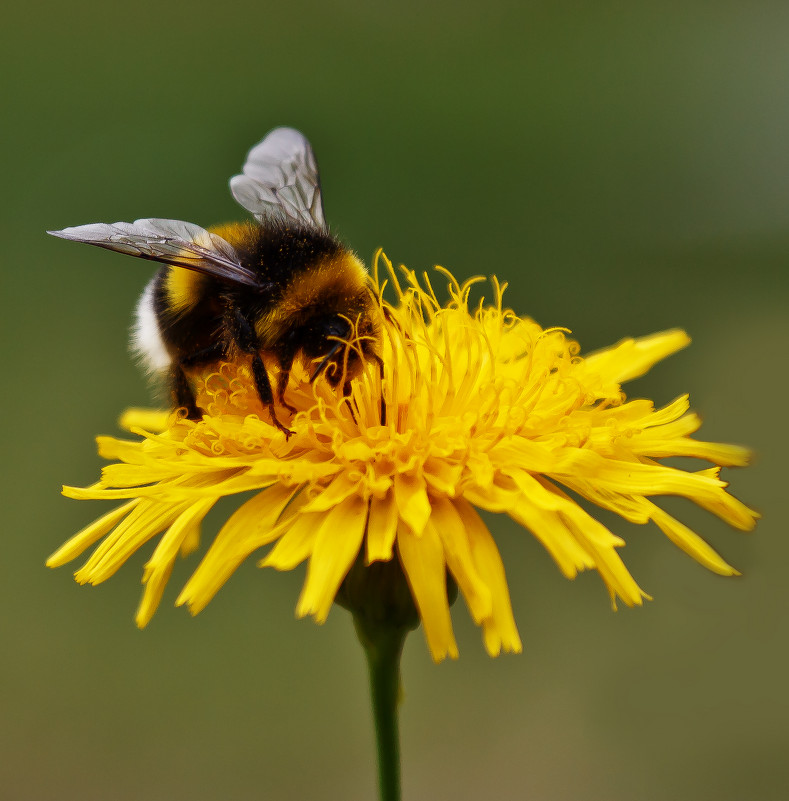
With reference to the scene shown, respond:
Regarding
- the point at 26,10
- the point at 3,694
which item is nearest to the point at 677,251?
the point at 3,694

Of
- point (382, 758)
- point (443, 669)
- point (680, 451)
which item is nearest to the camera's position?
point (382, 758)

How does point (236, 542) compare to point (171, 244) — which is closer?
point (236, 542)

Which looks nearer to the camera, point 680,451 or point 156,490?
point 156,490

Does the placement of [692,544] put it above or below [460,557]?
below

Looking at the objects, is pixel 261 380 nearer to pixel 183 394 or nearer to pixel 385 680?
pixel 183 394

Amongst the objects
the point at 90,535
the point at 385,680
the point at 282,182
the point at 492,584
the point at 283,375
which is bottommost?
the point at 385,680

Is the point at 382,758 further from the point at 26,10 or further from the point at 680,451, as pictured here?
the point at 26,10

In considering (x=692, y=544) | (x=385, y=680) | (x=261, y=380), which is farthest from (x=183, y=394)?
(x=692, y=544)

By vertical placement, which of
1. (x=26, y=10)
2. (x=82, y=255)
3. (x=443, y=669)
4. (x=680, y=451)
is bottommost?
(x=443, y=669)

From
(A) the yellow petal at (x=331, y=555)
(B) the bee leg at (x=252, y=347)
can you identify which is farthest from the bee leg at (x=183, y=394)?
(A) the yellow petal at (x=331, y=555)
